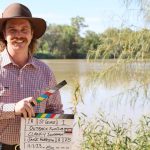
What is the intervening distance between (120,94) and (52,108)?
2.41 meters

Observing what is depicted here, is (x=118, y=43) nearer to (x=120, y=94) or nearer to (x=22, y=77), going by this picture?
(x=120, y=94)

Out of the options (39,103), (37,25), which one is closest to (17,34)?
(37,25)

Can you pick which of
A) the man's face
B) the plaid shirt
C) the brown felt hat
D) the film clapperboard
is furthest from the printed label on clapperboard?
the brown felt hat

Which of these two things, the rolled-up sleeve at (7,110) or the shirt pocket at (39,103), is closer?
the rolled-up sleeve at (7,110)

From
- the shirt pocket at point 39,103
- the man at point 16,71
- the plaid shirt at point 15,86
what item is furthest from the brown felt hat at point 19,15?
the shirt pocket at point 39,103

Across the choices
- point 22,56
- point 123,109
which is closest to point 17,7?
point 22,56

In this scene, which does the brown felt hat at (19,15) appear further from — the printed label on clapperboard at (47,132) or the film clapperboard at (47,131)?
the printed label on clapperboard at (47,132)

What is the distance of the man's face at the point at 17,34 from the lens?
96.8 inches

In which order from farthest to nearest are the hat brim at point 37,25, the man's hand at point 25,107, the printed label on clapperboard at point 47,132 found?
the hat brim at point 37,25 < the printed label on clapperboard at point 47,132 < the man's hand at point 25,107

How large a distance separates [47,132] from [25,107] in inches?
9.0

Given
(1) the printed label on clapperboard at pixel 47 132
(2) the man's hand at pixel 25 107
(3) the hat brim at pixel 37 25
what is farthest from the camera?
(3) the hat brim at pixel 37 25

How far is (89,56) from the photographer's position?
16.9ft

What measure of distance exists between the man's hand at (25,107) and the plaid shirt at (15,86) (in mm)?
93

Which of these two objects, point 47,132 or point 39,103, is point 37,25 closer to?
point 39,103
